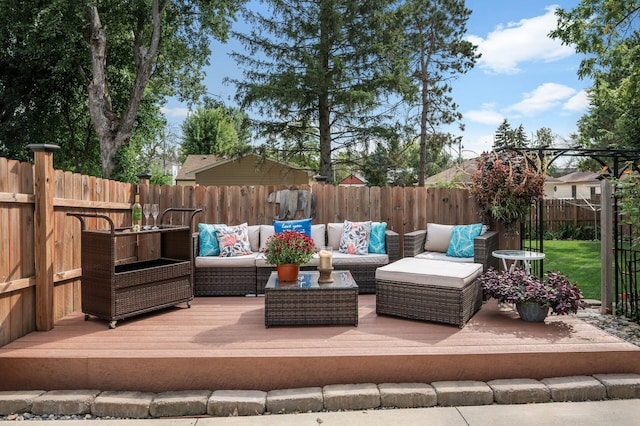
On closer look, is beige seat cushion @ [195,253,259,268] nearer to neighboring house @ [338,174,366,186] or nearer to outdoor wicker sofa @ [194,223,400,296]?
outdoor wicker sofa @ [194,223,400,296]

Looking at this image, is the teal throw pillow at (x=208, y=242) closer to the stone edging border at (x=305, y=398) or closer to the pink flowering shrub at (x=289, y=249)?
the pink flowering shrub at (x=289, y=249)

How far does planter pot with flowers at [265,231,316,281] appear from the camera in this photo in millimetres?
3932

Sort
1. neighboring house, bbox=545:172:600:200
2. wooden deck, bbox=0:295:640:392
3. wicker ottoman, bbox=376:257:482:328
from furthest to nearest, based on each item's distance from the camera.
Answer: neighboring house, bbox=545:172:600:200
wicker ottoman, bbox=376:257:482:328
wooden deck, bbox=0:295:640:392

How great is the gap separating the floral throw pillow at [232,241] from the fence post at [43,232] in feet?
6.20

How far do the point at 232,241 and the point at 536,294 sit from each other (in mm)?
3354

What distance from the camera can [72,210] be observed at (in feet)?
13.4

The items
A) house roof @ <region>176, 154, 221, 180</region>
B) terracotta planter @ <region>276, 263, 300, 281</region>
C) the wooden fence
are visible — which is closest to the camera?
the wooden fence

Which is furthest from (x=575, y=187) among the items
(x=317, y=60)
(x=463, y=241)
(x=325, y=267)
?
(x=325, y=267)

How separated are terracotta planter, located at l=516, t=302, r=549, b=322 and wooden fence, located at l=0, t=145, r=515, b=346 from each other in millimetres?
2055

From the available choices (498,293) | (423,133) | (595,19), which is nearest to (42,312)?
(498,293)

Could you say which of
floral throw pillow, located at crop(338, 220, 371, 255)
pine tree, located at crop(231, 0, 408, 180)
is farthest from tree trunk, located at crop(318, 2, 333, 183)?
floral throw pillow, located at crop(338, 220, 371, 255)

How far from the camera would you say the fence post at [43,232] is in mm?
3527

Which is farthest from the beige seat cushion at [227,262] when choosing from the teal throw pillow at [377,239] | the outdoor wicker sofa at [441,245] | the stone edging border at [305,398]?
the stone edging border at [305,398]

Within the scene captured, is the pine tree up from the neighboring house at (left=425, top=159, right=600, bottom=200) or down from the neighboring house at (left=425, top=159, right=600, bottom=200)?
up
